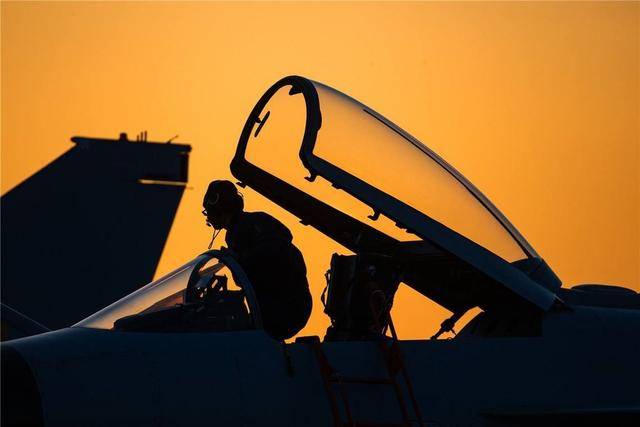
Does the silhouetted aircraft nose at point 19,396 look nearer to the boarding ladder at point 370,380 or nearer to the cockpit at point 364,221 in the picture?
the cockpit at point 364,221

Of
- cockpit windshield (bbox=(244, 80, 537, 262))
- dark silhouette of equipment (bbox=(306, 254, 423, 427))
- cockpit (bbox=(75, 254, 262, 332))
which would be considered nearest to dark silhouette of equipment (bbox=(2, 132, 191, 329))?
cockpit windshield (bbox=(244, 80, 537, 262))

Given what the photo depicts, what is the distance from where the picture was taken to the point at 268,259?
7.75 meters

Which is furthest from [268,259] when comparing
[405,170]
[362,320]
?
[405,170]

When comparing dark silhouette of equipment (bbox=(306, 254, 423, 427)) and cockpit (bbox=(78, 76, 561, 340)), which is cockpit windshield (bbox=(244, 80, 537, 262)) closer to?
cockpit (bbox=(78, 76, 561, 340))

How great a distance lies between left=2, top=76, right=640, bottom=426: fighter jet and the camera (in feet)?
22.7

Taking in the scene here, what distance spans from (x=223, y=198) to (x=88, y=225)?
80.2ft

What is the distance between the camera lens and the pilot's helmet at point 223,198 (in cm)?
833

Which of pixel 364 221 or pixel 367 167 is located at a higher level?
pixel 367 167

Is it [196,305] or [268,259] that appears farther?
[268,259]

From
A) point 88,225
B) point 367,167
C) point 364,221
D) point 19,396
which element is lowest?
point 19,396

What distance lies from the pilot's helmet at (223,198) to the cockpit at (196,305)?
0.64 m

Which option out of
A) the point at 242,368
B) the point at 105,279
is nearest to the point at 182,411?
the point at 242,368

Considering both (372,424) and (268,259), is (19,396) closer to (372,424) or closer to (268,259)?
(268,259)

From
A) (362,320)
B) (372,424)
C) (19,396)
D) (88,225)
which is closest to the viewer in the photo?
(19,396)
